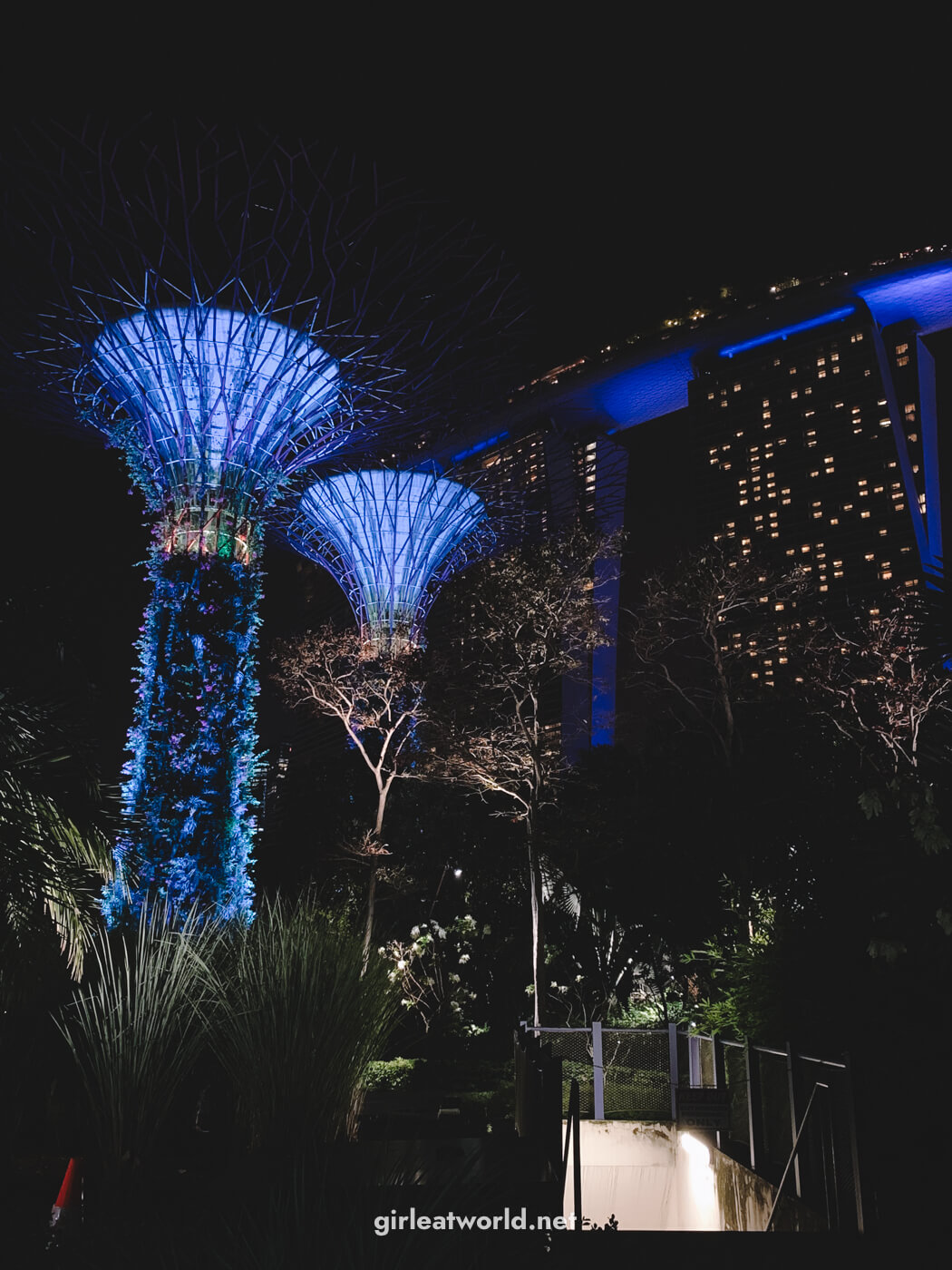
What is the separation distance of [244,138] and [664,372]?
1190 inches

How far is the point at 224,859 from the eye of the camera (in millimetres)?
13195

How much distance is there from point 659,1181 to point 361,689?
11408 mm

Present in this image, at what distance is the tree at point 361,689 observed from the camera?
65.1 ft

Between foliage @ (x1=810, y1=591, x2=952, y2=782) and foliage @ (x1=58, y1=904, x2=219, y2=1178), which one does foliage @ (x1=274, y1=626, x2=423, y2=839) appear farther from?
foliage @ (x1=58, y1=904, x2=219, y2=1178)

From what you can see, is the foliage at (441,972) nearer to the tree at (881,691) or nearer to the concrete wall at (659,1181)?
the concrete wall at (659,1181)

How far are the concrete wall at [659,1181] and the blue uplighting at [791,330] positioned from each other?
109ft

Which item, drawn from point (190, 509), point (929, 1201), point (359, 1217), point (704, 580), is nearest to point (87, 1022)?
point (359, 1217)

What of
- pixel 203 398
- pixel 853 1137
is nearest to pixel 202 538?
pixel 203 398

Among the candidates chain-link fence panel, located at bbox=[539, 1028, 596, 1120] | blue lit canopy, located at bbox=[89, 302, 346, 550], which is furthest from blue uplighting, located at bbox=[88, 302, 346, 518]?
chain-link fence panel, located at bbox=[539, 1028, 596, 1120]

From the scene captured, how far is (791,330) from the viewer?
3869 cm

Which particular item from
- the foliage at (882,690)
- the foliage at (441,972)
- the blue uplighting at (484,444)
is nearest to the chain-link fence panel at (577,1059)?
the foliage at (441,972)

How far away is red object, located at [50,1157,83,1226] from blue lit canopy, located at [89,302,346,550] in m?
10.9

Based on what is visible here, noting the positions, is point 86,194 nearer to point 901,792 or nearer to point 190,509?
point 190,509

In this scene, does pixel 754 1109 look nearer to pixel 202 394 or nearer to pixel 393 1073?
pixel 393 1073
